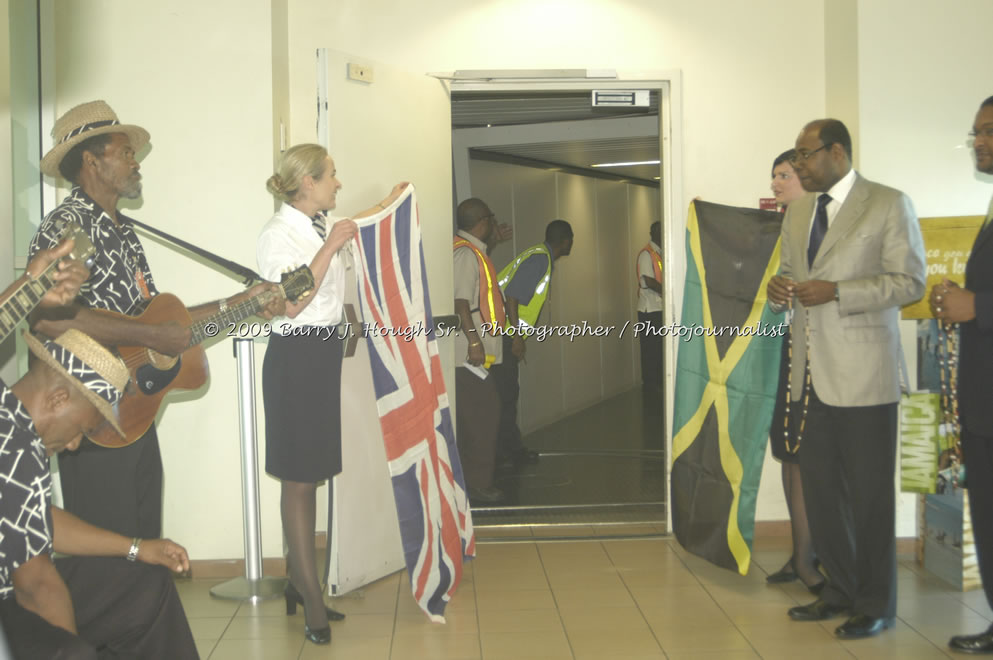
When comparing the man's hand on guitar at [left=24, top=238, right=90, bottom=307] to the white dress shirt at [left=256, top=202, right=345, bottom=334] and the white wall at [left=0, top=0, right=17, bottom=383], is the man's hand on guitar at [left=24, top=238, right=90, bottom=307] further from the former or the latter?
the white wall at [left=0, top=0, right=17, bottom=383]

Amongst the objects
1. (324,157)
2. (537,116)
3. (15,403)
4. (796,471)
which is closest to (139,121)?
(324,157)

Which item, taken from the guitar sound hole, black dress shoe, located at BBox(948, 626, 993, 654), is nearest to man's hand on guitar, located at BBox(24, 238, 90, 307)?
the guitar sound hole

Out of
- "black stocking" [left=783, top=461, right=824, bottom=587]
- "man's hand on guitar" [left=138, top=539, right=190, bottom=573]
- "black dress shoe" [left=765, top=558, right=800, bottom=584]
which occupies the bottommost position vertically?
"black dress shoe" [left=765, top=558, right=800, bottom=584]

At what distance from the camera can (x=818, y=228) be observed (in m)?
3.61

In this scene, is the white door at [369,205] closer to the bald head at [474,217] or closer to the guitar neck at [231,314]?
the guitar neck at [231,314]

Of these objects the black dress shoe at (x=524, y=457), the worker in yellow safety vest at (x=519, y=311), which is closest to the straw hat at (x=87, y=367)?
the worker in yellow safety vest at (x=519, y=311)

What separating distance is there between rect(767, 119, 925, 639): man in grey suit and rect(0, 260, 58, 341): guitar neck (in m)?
2.45

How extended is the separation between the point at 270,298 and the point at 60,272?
45.7 inches

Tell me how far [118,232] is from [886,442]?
272 centimetres

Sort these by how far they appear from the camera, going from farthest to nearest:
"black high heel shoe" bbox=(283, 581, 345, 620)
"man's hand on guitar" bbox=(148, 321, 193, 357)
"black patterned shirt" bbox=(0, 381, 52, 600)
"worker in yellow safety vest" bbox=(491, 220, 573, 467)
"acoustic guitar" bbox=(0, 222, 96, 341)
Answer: "worker in yellow safety vest" bbox=(491, 220, 573, 467), "black high heel shoe" bbox=(283, 581, 345, 620), "man's hand on guitar" bbox=(148, 321, 193, 357), "acoustic guitar" bbox=(0, 222, 96, 341), "black patterned shirt" bbox=(0, 381, 52, 600)

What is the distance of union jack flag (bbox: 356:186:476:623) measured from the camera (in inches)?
142

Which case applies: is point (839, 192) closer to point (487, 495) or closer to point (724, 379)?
point (724, 379)

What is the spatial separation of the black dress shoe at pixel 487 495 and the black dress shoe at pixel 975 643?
2926 mm

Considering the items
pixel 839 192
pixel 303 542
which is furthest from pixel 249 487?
pixel 839 192
